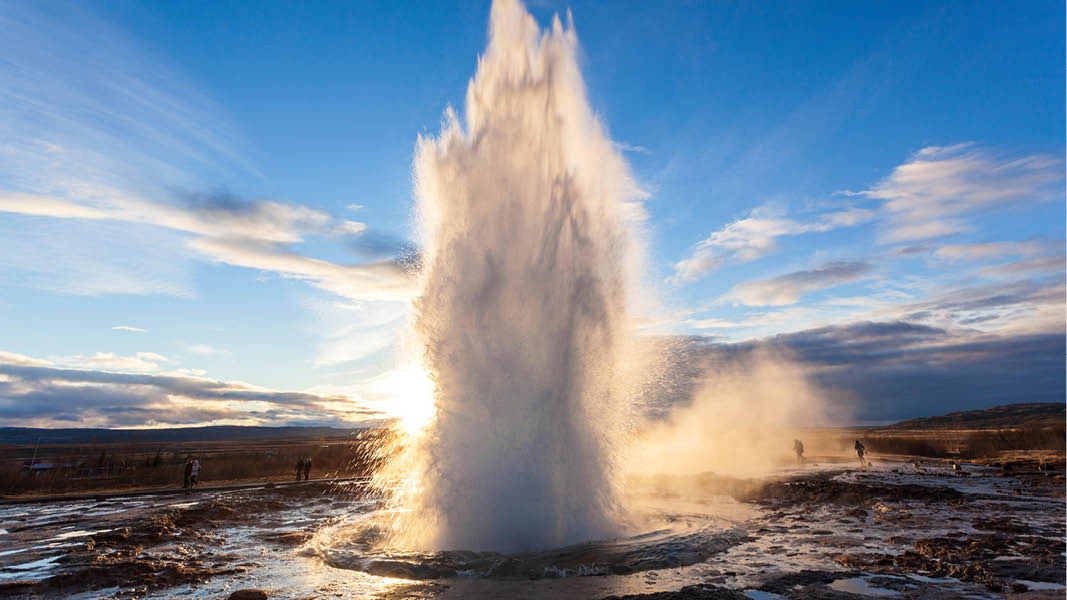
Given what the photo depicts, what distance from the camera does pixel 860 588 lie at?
27.6ft

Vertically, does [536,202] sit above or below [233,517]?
above

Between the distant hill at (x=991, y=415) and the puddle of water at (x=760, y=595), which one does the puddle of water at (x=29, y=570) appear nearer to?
the puddle of water at (x=760, y=595)

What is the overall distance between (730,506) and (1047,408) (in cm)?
17193

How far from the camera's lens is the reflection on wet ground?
28.8 feet

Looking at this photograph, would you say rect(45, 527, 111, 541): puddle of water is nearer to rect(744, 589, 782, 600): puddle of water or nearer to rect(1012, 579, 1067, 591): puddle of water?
rect(744, 589, 782, 600): puddle of water

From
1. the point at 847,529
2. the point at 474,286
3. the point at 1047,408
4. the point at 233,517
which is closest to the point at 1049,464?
the point at 847,529

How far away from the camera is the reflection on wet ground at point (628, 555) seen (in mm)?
8773

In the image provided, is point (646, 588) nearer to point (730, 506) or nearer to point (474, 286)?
point (474, 286)

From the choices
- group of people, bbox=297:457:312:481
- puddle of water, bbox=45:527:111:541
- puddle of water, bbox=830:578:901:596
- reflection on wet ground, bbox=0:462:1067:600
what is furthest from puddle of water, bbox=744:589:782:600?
group of people, bbox=297:457:312:481

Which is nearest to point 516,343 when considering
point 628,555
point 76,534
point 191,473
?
point 628,555

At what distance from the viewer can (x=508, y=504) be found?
39.6 feet

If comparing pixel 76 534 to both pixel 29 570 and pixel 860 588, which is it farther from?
Result: pixel 860 588

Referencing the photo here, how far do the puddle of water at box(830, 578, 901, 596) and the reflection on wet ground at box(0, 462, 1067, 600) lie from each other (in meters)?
0.05

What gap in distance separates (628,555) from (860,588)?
3968 mm
